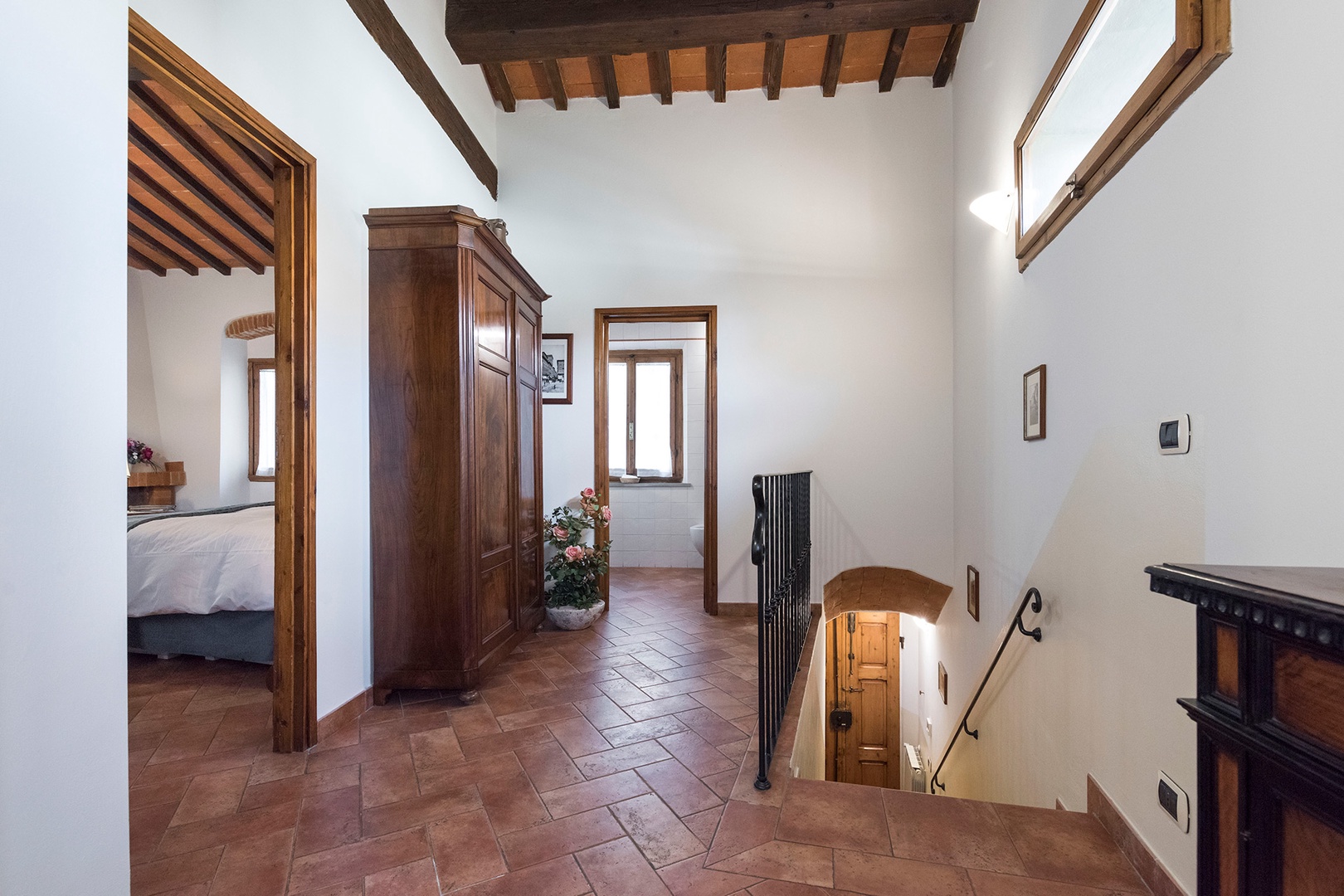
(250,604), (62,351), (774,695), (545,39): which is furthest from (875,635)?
(62,351)

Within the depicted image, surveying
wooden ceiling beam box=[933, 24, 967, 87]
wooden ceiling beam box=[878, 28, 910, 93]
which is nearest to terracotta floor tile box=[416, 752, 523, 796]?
wooden ceiling beam box=[878, 28, 910, 93]

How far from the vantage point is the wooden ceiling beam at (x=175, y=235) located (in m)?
4.54

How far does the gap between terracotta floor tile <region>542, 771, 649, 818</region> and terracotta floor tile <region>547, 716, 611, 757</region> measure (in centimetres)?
21

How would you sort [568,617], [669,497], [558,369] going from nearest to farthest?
[568,617] < [558,369] < [669,497]

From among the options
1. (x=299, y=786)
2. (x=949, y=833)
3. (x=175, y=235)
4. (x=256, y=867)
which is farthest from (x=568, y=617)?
(x=175, y=235)

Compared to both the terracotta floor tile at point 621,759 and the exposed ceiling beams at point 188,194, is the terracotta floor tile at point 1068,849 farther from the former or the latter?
the exposed ceiling beams at point 188,194

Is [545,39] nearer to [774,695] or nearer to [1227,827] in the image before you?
[774,695]

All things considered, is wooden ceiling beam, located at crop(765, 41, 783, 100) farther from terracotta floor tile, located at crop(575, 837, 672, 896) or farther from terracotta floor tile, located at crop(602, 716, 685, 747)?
terracotta floor tile, located at crop(575, 837, 672, 896)

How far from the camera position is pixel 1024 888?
1.49 meters

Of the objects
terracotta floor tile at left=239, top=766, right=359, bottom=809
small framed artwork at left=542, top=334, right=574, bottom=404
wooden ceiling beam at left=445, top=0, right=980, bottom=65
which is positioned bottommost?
terracotta floor tile at left=239, top=766, right=359, bottom=809

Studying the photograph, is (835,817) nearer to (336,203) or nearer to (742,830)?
(742,830)

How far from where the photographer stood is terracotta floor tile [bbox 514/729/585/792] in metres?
2.00

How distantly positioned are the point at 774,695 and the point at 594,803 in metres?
0.79

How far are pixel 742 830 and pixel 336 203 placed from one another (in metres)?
2.55
